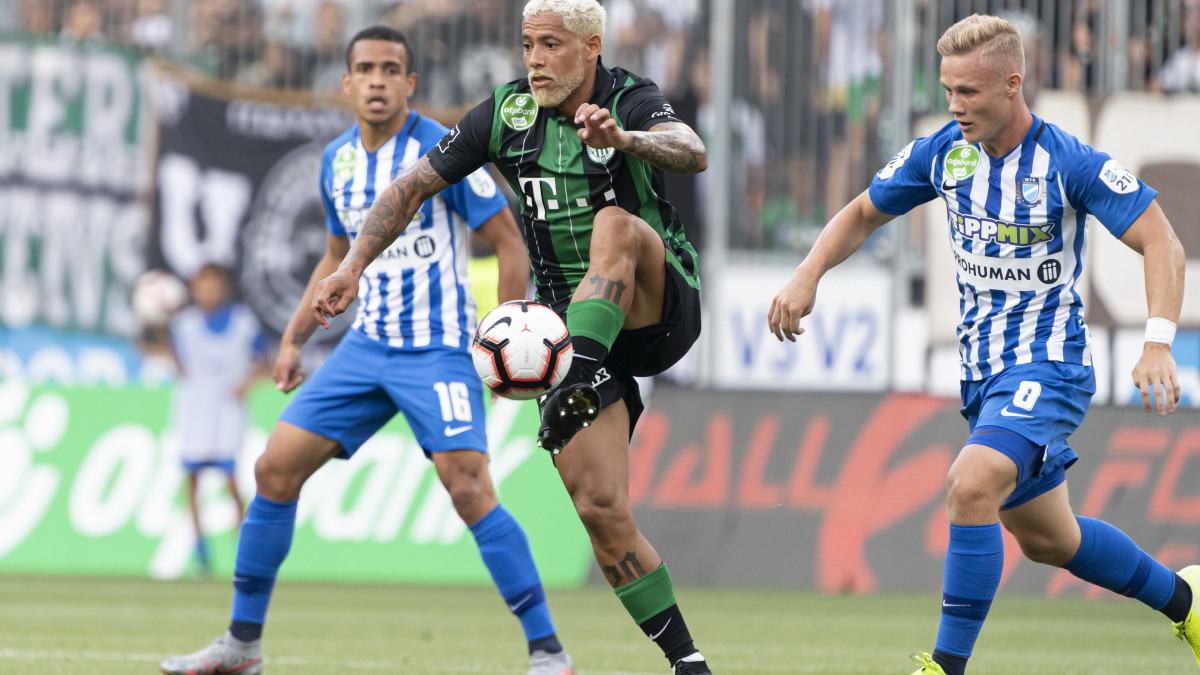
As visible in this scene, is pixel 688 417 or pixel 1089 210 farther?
pixel 688 417

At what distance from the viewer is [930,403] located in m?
10.5

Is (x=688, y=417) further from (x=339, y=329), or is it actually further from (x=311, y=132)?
(x=311, y=132)

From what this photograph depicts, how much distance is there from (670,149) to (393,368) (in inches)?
73.3

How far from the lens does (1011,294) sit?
16.5 feet

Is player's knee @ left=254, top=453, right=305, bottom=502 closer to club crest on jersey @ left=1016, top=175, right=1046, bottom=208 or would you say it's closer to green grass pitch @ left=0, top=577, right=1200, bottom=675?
green grass pitch @ left=0, top=577, right=1200, bottom=675

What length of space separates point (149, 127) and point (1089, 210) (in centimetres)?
896

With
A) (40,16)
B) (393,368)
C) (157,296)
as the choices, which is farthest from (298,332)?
(40,16)

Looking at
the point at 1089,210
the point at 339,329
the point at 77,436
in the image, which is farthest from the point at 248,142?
the point at 1089,210

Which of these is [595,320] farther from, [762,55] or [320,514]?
[762,55]

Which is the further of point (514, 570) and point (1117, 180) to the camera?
point (514, 570)

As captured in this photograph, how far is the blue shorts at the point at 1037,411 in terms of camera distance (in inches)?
191

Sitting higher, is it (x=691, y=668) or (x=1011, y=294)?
(x=1011, y=294)

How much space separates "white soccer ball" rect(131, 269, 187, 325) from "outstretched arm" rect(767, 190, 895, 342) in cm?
766

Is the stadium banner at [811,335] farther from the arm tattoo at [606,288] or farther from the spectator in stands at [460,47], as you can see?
the arm tattoo at [606,288]
